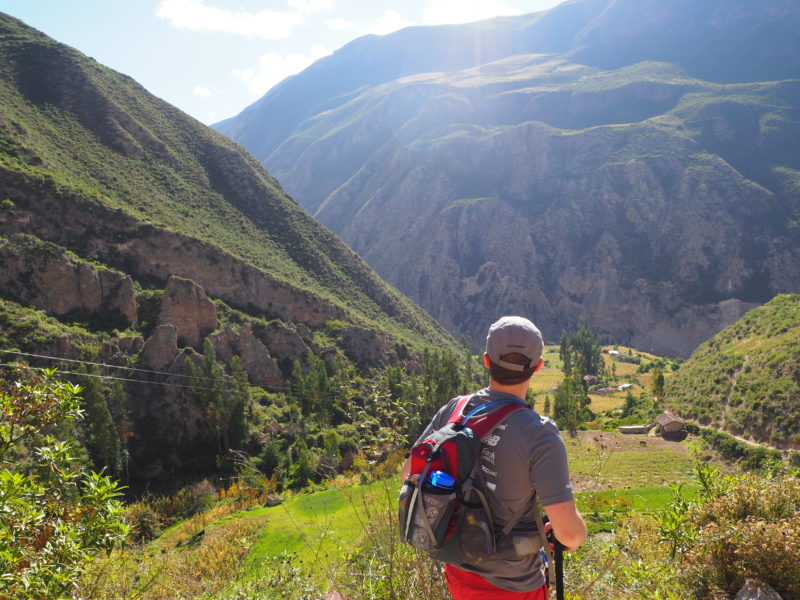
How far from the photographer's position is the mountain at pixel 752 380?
2977 cm

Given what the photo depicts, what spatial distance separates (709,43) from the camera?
160 m

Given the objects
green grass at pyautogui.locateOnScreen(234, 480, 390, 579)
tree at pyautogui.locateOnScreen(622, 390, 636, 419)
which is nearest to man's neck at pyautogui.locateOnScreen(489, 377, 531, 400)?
green grass at pyautogui.locateOnScreen(234, 480, 390, 579)

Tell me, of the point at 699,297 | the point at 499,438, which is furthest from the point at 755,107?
the point at 499,438

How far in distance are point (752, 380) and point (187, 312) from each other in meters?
42.1

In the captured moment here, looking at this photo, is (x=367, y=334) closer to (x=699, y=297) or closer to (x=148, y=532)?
(x=148, y=532)

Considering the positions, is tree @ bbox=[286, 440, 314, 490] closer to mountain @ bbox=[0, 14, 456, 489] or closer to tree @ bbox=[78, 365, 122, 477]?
mountain @ bbox=[0, 14, 456, 489]

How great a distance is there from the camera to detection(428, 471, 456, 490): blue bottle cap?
2.26 m

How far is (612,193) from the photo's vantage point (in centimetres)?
11575

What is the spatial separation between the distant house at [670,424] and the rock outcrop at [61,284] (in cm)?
4105

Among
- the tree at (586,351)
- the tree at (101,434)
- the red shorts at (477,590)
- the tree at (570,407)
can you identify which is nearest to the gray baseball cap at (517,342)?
the red shorts at (477,590)

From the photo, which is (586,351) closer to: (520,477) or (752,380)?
(752,380)

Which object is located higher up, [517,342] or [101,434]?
[517,342]

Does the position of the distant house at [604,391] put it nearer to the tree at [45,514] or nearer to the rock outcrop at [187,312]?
the rock outcrop at [187,312]

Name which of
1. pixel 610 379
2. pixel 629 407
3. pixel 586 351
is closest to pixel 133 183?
pixel 629 407
